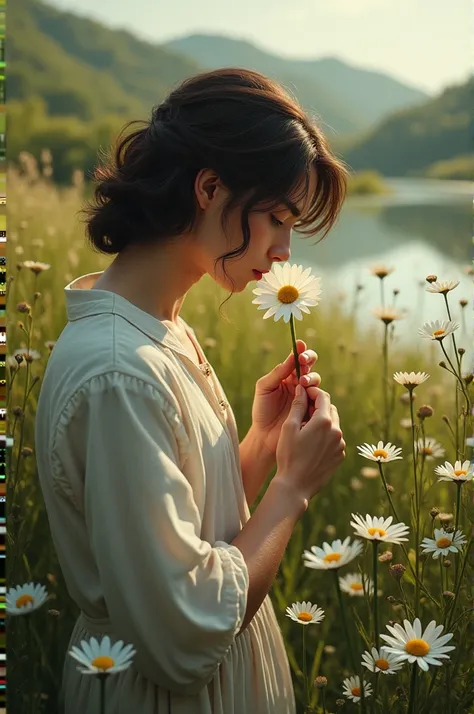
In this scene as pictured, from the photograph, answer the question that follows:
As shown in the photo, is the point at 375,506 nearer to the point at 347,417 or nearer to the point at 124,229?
the point at 347,417

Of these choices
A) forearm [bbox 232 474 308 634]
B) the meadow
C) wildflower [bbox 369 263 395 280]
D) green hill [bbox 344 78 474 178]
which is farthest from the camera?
green hill [bbox 344 78 474 178]

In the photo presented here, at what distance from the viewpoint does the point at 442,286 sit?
127 cm

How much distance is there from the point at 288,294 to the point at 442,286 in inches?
11.1

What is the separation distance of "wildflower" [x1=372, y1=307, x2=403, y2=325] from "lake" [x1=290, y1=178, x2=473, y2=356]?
264mm

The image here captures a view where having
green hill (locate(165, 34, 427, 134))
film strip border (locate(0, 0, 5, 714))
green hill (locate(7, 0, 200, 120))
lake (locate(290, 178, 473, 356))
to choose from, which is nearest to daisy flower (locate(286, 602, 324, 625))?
film strip border (locate(0, 0, 5, 714))

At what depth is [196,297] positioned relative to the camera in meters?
2.97

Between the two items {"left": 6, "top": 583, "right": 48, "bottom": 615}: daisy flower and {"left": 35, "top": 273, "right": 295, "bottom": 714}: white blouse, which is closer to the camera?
{"left": 35, "top": 273, "right": 295, "bottom": 714}: white blouse

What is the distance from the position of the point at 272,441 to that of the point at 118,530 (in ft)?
1.57

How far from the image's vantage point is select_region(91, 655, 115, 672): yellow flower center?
2.56 ft

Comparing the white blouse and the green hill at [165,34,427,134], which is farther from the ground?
the green hill at [165,34,427,134]

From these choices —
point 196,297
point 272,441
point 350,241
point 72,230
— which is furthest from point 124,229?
point 350,241

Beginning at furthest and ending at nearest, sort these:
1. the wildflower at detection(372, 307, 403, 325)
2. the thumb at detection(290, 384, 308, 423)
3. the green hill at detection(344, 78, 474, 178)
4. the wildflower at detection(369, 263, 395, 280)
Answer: the green hill at detection(344, 78, 474, 178), the wildflower at detection(369, 263, 395, 280), the wildflower at detection(372, 307, 403, 325), the thumb at detection(290, 384, 308, 423)

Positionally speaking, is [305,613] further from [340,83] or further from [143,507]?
[340,83]

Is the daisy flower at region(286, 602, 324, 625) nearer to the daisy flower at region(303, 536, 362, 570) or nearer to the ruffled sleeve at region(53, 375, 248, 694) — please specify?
the daisy flower at region(303, 536, 362, 570)
